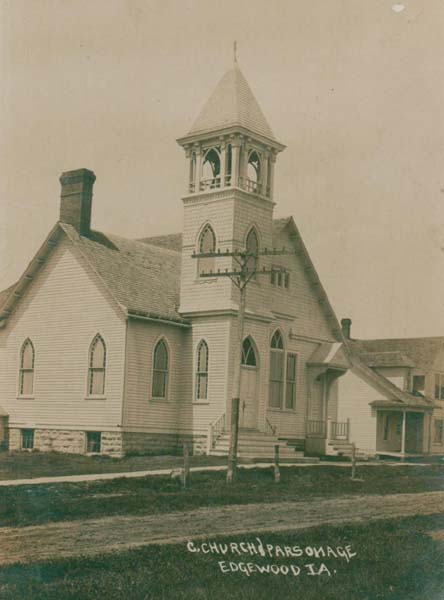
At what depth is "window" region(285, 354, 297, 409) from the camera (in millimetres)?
33719

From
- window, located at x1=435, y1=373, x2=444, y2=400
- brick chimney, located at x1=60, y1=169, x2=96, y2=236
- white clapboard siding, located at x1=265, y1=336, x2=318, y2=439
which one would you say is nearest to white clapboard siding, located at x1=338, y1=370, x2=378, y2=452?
window, located at x1=435, y1=373, x2=444, y2=400

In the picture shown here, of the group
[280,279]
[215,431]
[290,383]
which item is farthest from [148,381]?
[280,279]

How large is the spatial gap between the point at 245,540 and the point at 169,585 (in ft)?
8.87

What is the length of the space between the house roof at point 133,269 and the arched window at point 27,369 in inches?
56.9

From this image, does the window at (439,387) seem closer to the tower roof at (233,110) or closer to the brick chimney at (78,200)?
the tower roof at (233,110)

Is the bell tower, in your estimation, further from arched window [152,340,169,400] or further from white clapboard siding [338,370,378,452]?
white clapboard siding [338,370,378,452]

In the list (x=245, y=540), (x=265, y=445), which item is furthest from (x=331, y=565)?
(x=265, y=445)

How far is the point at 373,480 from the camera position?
2397 cm

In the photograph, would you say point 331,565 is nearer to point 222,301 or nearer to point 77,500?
point 77,500

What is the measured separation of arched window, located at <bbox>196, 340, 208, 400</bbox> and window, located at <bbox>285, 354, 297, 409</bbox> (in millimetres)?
4241

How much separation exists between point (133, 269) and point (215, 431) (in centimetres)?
632

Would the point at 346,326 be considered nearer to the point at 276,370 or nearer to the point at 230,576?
the point at 276,370

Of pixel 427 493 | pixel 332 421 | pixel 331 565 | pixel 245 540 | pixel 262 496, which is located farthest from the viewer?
pixel 332 421

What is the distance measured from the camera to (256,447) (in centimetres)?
2930
